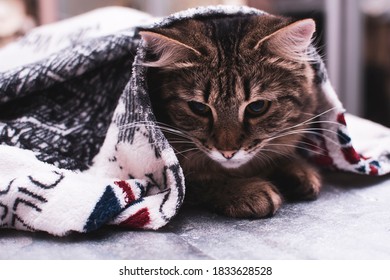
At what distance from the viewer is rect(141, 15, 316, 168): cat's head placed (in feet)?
3.14

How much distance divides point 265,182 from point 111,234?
0.36m

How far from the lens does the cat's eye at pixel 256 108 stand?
99 cm

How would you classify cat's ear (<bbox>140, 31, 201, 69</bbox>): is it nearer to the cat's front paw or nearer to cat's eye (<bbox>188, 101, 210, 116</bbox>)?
cat's eye (<bbox>188, 101, 210, 116</bbox>)

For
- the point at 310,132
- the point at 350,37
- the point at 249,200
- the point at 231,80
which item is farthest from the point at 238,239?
the point at 350,37

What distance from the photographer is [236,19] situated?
1.09 m

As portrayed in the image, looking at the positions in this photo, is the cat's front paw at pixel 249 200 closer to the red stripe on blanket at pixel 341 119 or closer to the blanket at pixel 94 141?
the blanket at pixel 94 141

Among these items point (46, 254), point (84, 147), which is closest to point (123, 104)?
point (84, 147)

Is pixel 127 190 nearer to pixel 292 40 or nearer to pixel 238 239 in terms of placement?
pixel 238 239

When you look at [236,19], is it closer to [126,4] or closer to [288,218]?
[288,218]

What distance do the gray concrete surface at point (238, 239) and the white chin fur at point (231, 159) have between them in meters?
0.12

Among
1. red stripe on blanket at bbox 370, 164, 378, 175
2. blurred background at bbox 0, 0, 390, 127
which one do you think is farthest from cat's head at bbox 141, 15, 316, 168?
blurred background at bbox 0, 0, 390, 127

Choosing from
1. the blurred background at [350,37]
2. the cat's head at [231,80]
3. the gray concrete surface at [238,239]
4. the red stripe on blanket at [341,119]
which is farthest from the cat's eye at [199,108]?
the blurred background at [350,37]

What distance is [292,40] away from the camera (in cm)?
99

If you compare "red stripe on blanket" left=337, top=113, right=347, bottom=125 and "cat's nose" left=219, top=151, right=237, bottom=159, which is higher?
"cat's nose" left=219, top=151, right=237, bottom=159
